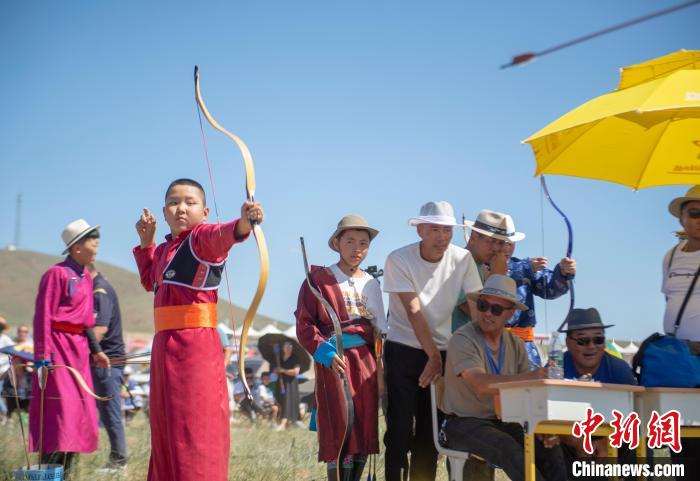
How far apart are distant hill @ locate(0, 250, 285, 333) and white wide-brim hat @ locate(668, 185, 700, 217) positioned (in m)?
65.0

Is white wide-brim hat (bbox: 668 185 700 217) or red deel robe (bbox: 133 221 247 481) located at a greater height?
white wide-brim hat (bbox: 668 185 700 217)

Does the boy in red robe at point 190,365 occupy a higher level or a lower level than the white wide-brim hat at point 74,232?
lower

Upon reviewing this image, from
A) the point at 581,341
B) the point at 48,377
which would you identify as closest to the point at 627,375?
the point at 581,341

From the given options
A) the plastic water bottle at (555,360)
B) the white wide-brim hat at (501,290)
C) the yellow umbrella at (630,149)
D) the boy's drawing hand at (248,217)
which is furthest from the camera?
the yellow umbrella at (630,149)

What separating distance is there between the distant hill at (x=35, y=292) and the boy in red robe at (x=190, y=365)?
65.3 meters

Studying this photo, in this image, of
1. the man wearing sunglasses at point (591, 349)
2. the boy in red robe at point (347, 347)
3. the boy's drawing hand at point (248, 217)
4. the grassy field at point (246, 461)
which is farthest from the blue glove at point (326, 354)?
the grassy field at point (246, 461)

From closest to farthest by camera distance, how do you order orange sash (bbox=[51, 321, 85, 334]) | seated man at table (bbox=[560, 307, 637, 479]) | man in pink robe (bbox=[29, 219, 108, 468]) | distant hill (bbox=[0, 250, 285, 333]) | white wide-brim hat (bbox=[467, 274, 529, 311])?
white wide-brim hat (bbox=[467, 274, 529, 311]) → seated man at table (bbox=[560, 307, 637, 479]) → man in pink robe (bbox=[29, 219, 108, 468]) → orange sash (bbox=[51, 321, 85, 334]) → distant hill (bbox=[0, 250, 285, 333])

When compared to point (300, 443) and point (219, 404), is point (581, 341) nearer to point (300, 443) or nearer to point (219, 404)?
point (219, 404)

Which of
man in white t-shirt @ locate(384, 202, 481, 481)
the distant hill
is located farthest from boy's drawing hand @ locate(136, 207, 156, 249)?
the distant hill

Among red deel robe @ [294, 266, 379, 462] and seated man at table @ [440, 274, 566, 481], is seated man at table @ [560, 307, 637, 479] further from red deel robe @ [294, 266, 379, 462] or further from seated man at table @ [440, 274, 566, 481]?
red deel robe @ [294, 266, 379, 462]

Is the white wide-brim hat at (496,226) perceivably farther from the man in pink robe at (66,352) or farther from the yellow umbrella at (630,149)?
the man in pink robe at (66,352)

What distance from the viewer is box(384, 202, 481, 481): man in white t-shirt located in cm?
553

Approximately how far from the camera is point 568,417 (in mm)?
4109

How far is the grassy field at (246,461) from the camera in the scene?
21.9ft
